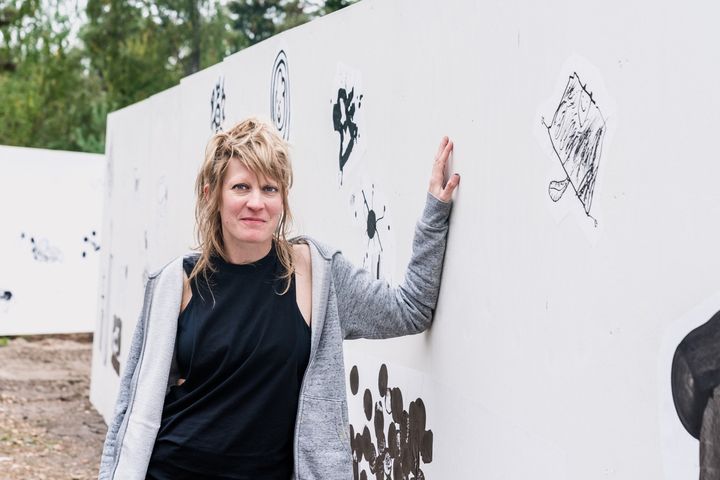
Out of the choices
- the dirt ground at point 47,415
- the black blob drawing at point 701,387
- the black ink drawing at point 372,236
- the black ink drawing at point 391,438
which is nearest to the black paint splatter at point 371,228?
the black ink drawing at point 372,236

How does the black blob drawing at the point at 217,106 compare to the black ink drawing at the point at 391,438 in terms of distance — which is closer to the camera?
the black ink drawing at the point at 391,438

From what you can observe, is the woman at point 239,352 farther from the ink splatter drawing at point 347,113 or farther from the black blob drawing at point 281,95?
the black blob drawing at point 281,95

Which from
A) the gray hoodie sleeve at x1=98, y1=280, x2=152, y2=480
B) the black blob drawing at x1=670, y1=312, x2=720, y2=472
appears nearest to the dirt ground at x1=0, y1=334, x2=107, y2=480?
the gray hoodie sleeve at x1=98, y1=280, x2=152, y2=480

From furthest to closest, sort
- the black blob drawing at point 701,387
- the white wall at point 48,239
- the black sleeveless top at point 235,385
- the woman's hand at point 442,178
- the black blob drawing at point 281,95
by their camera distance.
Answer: the white wall at point 48,239, the black blob drawing at point 281,95, the woman's hand at point 442,178, the black sleeveless top at point 235,385, the black blob drawing at point 701,387

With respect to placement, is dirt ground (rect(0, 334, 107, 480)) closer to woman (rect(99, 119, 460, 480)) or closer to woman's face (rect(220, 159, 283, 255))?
woman (rect(99, 119, 460, 480))

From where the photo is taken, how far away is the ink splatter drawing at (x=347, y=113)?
331 cm

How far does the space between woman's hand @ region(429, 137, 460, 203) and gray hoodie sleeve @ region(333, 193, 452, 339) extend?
0.02 meters

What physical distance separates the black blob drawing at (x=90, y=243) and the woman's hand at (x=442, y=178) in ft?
29.7

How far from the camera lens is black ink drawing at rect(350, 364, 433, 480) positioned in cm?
287

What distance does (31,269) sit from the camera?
10828 mm

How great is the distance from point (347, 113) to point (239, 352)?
132cm

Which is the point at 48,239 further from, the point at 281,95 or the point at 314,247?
the point at 314,247

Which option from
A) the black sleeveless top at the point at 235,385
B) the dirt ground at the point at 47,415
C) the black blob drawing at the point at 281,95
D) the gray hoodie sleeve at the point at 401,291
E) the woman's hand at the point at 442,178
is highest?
the black blob drawing at the point at 281,95

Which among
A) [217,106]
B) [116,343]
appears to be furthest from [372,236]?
[116,343]
